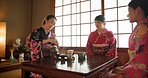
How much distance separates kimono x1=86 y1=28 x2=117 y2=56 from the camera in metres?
2.40

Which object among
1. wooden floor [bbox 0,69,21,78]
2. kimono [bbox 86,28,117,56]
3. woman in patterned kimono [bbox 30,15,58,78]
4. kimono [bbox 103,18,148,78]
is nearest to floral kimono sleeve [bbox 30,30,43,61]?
A: woman in patterned kimono [bbox 30,15,58,78]

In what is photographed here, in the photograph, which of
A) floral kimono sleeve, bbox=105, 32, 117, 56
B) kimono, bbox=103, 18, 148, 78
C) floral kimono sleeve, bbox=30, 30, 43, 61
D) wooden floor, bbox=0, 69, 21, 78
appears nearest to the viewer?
kimono, bbox=103, 18, 148, 78

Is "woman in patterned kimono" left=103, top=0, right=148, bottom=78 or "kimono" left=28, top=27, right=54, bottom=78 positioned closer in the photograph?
"woman in patterned kimono" left=103, top=0, right=148, bottom=78

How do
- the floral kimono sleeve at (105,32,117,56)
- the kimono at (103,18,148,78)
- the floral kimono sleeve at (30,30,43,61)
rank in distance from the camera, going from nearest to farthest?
the kimono at (103,18,148,78) → the floral kimono sleeve at (30,30,43,61) → the floral kimono sleeve at (105,32,117,56)

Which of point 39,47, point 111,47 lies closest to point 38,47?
point 39,47

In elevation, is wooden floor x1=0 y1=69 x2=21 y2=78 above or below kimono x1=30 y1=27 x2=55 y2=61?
below

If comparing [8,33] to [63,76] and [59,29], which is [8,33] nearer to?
[59,29]

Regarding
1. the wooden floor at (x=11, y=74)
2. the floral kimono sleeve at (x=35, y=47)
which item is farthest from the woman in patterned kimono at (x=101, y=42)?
the wooden floor at (x=11, y=74)

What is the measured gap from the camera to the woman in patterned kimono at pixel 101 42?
2404 millimetres

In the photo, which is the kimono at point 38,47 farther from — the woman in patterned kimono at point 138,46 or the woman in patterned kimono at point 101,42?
the woman in patterned kimono at point 138,46

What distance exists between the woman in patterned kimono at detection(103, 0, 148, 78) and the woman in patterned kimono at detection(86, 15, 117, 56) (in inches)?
41.8

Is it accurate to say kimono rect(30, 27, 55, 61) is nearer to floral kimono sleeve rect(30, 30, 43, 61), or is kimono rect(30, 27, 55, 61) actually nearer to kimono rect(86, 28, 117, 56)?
floral kimono sleeve rect(30, 30, 43, 61)

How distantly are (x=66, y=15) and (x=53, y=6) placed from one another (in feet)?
1.75

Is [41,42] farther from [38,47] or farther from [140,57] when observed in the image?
[140,57]
